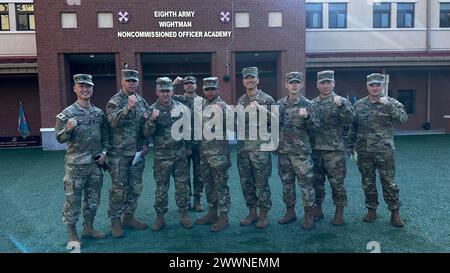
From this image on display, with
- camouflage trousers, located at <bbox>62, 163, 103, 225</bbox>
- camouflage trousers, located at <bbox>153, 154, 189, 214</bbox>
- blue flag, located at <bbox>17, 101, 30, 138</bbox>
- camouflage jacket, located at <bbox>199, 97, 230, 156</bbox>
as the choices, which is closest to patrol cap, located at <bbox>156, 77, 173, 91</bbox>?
camouflage jacket, located at <bbox>199, 97, 230, 156</bbox>

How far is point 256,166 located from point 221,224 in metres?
0.92

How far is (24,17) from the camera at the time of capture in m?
15.0

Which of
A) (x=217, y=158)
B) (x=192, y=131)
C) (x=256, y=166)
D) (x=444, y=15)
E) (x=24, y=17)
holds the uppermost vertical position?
(x=444, y=15)

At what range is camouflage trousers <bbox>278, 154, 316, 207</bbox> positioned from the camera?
4.39 m

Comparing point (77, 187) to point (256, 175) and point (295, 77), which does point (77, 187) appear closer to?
point (256, 175)

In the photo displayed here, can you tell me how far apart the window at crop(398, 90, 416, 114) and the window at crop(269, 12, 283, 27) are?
8093 mm

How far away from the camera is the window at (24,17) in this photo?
14922mm

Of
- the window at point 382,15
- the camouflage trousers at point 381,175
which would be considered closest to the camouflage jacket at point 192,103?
the camouflage trousers at point 381,175

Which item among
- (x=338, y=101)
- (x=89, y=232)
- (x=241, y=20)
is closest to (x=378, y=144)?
(x=338, y=101)

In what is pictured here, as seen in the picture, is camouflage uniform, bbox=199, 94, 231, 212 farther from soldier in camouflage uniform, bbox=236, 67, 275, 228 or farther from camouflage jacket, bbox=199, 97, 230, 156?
soldier in camouflage uniform, bbox=236, 67, 275, 228

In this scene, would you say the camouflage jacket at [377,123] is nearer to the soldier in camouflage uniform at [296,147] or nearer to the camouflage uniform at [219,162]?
the soldier in camouflage uniform at [296,147]

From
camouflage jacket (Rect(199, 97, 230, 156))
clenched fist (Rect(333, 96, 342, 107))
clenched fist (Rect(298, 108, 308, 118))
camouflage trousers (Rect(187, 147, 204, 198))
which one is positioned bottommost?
camouflage trousers (Rect(187, 147, 204, 198))

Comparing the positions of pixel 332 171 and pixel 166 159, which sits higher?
pixel 166 159

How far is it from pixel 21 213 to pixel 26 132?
10.5 m
